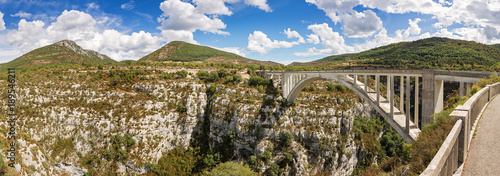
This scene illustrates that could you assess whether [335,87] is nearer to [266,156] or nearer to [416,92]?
[266,156]

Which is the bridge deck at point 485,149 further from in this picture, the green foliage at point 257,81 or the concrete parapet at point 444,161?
the green foliage at point 257,81

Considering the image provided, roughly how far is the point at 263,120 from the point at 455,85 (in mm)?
47245

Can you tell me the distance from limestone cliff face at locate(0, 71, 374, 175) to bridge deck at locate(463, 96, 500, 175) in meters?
29.0

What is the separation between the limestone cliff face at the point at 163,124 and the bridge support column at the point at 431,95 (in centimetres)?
2315

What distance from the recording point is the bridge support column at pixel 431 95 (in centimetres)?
1252

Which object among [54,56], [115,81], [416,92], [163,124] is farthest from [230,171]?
[54,56]

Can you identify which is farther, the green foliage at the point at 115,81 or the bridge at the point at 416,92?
the green foliage at the point at 115,81

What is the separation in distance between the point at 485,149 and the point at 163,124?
3949 cm

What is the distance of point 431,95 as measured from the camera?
12.8m

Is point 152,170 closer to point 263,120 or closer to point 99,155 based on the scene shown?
point 99,155

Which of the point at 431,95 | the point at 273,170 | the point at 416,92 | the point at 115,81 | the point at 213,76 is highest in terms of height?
the point at 213,76

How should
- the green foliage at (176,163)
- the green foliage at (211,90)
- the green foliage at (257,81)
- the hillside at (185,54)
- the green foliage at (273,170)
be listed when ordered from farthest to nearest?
the hillside at (185,54)
the green foliage at (257,81)
the green foliage at (211,90)
the green foliage at (176,163)
the green foliage at (273,170)

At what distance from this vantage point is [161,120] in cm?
3725

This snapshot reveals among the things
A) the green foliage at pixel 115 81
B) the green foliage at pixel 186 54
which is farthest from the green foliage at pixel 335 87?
the green foliage at pixel 186 54
